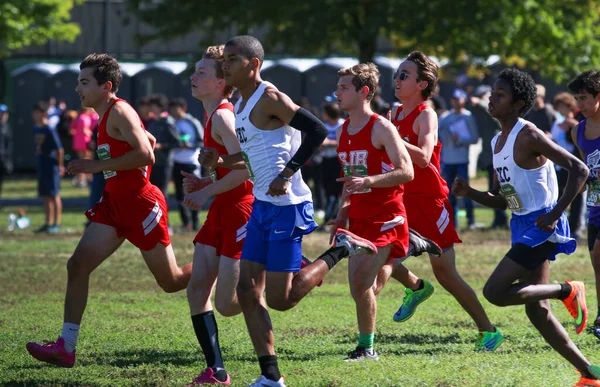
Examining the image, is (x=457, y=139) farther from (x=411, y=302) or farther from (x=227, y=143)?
(x=227, y=143)

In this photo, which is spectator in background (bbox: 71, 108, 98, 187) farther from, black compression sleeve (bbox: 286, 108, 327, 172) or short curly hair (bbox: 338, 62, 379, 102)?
black compression sleeve (bbox: 286, 108, 327, 172)

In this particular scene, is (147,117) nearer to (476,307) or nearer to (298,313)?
(298,313)

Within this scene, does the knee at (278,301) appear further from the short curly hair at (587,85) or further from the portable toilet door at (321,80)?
the portable toilet door at (321,80)

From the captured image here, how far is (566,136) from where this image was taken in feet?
48.0

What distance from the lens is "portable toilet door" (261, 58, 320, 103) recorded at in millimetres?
32281

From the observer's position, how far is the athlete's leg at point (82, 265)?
7461mm

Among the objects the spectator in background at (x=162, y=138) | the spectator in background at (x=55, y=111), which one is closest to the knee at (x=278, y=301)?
the spectator in background at (x=162, y=138)

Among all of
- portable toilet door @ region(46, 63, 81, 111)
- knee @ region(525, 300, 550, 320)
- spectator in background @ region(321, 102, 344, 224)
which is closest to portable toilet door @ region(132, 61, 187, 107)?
portable toilet door @ region(46, 63, 81, 111)

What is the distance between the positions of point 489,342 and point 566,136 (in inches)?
290

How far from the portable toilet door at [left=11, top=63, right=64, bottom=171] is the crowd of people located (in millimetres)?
27063

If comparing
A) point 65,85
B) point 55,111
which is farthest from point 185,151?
point 65,85

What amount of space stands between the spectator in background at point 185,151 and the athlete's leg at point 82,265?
30.6ft

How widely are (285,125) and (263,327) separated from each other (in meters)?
1.31

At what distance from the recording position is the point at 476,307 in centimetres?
810
